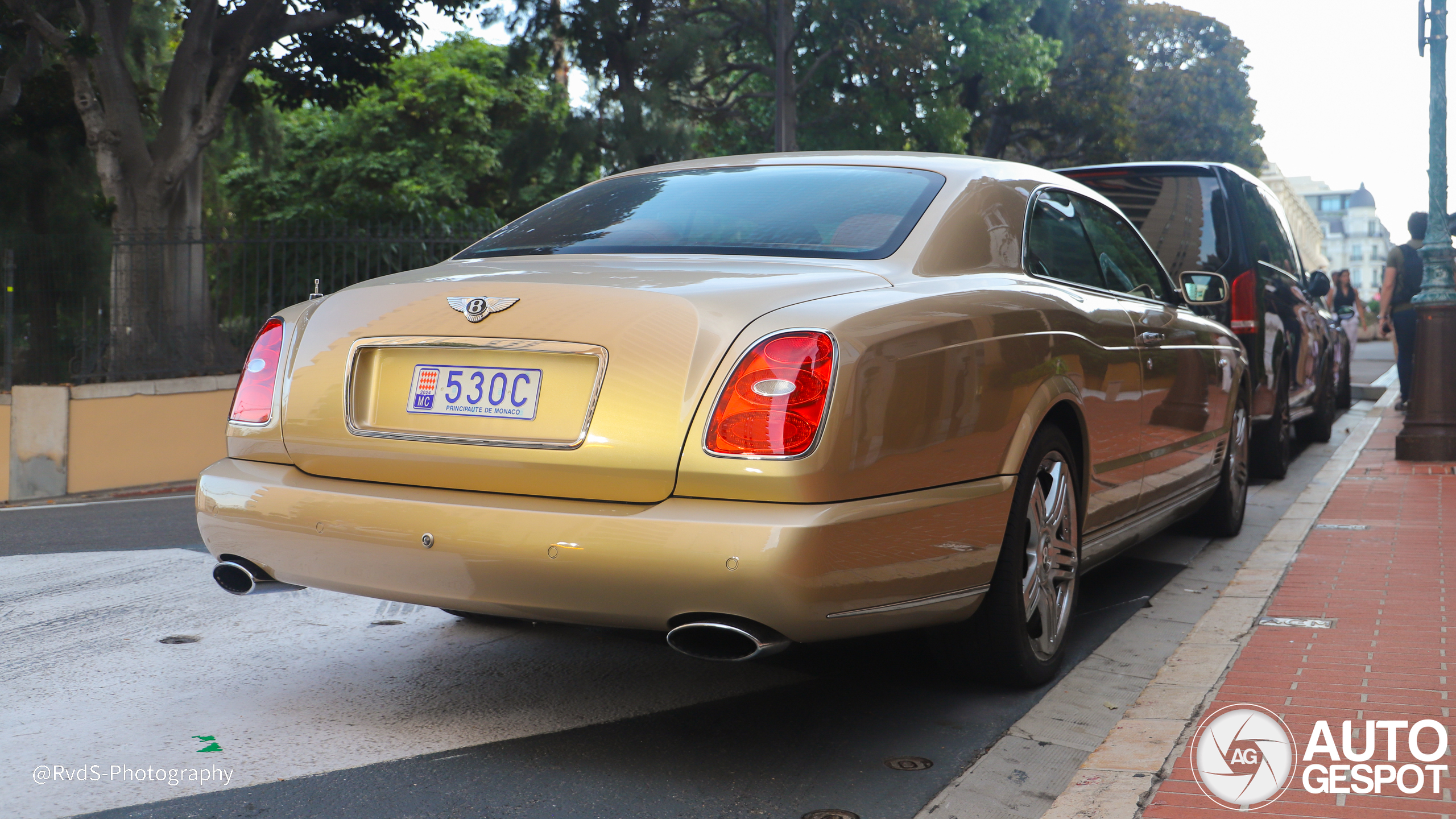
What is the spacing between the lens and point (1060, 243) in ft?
14.5

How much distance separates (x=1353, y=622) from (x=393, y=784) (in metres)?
3.37

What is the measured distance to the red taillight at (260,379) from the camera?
3467 millimetres

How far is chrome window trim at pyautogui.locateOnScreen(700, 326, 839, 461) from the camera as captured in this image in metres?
2.83

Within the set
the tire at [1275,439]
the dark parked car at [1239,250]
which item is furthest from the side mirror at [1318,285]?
the tire at [1275,439]

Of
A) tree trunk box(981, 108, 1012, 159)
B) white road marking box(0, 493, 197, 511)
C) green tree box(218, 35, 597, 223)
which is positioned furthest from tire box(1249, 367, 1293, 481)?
green tree box(218, 35, 597, 223)

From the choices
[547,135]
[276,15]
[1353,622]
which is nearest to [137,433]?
[276,15]

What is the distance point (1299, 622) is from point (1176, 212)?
4245 millimetres

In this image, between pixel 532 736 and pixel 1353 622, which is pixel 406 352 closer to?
pixel 532 736

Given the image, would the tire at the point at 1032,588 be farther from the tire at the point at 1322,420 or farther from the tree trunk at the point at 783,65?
the tree trunk at the point at 783,65

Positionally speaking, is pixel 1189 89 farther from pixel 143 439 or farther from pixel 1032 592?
pixel 1032 592

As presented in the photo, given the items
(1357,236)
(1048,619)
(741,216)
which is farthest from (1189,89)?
(1357,236)

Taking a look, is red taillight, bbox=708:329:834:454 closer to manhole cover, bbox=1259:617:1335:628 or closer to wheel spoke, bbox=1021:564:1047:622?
wheel spoke, bbox=1021:564:1047:622

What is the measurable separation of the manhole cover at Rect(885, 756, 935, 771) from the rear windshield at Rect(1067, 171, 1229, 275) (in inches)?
216

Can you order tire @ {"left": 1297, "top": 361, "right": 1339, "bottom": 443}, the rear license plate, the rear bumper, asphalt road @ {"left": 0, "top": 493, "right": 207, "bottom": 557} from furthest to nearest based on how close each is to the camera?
tire @ {"left": 1297, "top": 361, "right": 1339, "bottom": 443} < asphalt road @ {"left": 0, "top": 493, "right": 207, "bottom": 557} < the rear license plate < the rear bumper
